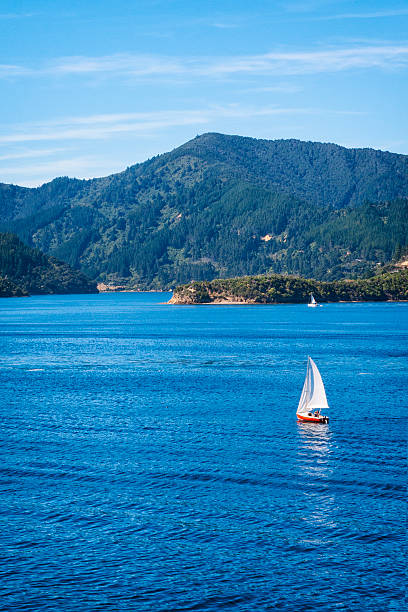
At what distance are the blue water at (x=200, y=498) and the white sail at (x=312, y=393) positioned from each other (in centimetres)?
214

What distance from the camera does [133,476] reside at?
178 feet

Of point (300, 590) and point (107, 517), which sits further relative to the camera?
point (107, 517)

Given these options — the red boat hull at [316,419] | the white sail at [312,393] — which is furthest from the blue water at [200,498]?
the white sail at [312,393]

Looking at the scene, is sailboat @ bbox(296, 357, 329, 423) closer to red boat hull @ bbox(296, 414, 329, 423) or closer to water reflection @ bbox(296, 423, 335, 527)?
red boat hull @ bbox(296, 414, 329, 423)

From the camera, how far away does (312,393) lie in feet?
250

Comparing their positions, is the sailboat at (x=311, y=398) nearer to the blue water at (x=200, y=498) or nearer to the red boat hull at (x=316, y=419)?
the red boat hull at (x=316, y=419)

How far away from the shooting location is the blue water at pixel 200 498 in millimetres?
36562

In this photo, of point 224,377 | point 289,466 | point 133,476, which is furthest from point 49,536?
point 224,377

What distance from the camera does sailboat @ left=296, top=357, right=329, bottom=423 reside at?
7394 cm

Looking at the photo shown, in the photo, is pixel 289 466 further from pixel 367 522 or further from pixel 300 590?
pixel 300 590

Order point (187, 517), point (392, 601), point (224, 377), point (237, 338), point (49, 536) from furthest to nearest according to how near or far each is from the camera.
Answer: point (237, 338) < point (224, 377) < point (187, 517) < point (49, 536) < point (392, 601)

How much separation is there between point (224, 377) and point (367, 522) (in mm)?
66545

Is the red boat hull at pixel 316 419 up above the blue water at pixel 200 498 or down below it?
above

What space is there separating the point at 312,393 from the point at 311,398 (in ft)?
2.11
